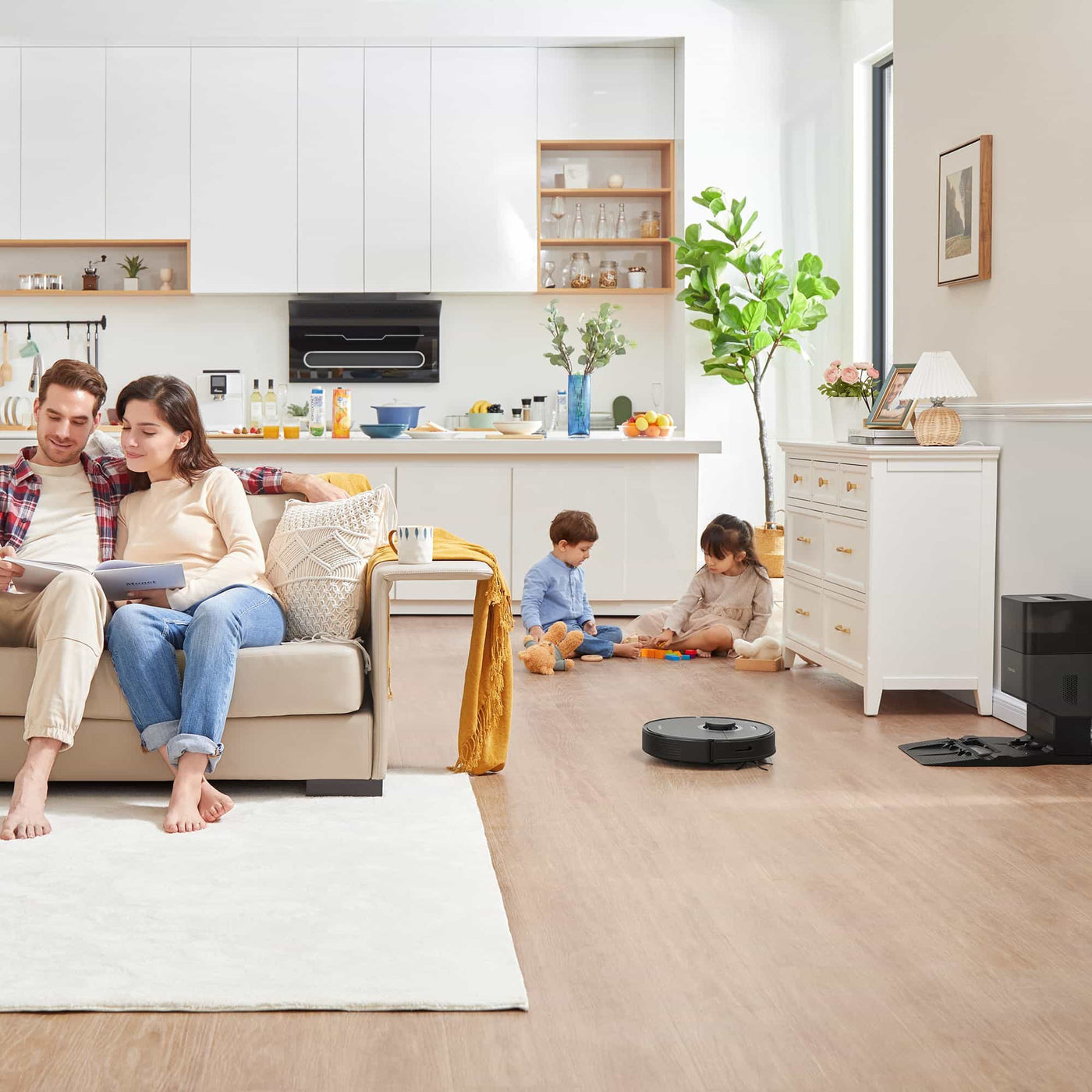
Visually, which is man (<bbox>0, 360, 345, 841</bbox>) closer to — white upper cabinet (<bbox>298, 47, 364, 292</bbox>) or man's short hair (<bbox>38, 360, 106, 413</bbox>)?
man's short hair (<bbox>38, 360, 106, 413</bbox>)

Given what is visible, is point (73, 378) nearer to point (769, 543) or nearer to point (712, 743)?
point (712, 743)

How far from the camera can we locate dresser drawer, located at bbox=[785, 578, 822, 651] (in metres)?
4.68

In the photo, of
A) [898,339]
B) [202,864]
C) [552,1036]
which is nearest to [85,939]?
[202,864]

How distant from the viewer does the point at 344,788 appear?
3201mm

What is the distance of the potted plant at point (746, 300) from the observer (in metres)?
6.78

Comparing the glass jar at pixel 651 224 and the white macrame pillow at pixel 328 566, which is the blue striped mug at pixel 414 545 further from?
the glass jar at pixel 651 224

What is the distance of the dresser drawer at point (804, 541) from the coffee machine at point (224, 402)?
332 centimetres

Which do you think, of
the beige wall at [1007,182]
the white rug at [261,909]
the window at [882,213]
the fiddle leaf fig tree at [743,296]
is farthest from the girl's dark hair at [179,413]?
the window at [882,213]

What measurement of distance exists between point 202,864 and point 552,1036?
101 centimetres

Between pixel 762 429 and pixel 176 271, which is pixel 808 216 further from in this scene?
pixel 176 271

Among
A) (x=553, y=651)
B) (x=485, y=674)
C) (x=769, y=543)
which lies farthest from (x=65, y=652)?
(x=769, y=543)

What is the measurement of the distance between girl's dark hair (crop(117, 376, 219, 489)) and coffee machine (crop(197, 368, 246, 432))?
3.72m

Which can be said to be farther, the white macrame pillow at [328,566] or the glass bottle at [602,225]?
the glass bottle at [602,225]

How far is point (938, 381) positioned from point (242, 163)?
423 cm
